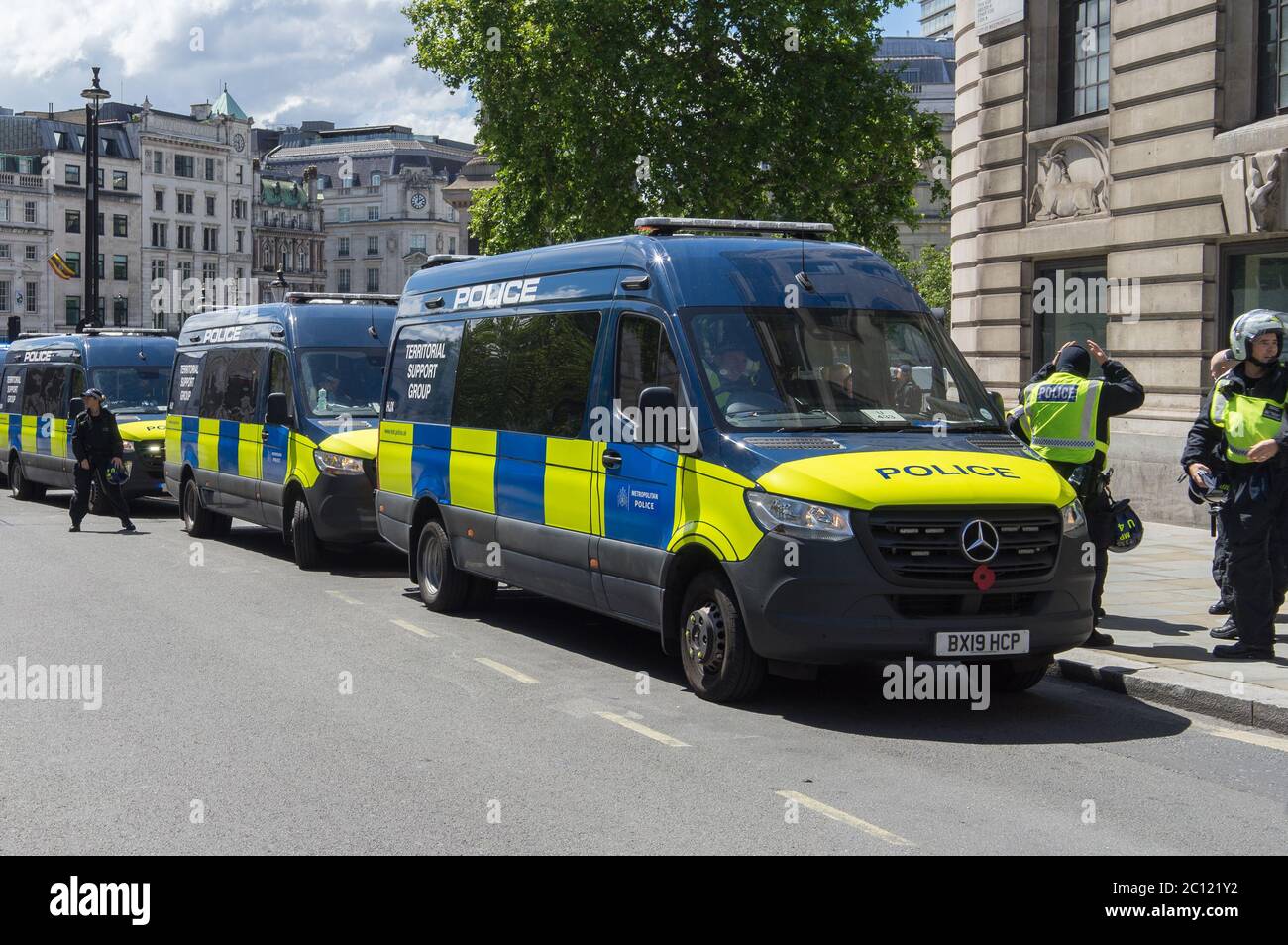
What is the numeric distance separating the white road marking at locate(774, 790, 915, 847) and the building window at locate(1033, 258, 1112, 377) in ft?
45.6

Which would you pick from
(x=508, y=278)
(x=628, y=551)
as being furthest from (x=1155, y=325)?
(x=628, y=551)

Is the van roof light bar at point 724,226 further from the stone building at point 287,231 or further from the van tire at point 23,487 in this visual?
the stone building at point 287,231

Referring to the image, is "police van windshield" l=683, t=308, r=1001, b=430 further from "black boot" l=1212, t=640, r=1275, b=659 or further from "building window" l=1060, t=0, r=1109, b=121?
"building window" l=1060, t=0, r=1109, b=121

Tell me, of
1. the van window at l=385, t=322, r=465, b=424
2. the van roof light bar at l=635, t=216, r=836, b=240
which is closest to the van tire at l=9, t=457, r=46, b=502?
the van window at l=385, t=322, r=465, b=424

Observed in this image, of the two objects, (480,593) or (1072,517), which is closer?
(1072,517)

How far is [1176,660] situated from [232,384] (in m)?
11.0

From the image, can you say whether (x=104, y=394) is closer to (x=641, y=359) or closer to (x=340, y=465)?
(x=340, y=465)

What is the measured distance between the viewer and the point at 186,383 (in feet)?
62.0

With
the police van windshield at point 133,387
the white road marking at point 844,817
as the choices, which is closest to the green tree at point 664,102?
the police van windshield at point 133,387

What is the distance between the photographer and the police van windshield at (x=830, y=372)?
28.5 ft

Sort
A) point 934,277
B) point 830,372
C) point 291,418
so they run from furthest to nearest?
point 934,277
point 291,418
point 830,372

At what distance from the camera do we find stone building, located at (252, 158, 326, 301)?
140 metres

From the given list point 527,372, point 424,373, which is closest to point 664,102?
point 424,373

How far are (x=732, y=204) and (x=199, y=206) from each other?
101347 mm
